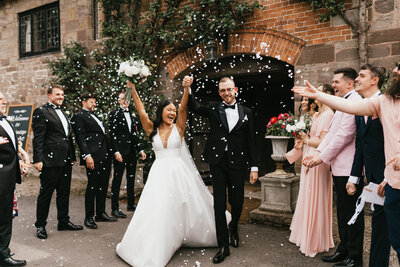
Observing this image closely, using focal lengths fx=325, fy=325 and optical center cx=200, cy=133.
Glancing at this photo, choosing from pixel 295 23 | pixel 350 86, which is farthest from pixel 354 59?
pixel 350 86

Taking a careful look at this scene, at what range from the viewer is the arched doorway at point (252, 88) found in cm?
671

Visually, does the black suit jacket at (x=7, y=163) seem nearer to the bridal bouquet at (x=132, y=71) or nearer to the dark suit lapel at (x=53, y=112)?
the dark suit lapel at (x=53, y=112)

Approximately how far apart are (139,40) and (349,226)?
6.05 metres

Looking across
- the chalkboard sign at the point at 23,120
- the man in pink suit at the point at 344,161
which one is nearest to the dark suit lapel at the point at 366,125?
the man in pink suit at the point at 344,161

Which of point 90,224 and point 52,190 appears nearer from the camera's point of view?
point 52,190

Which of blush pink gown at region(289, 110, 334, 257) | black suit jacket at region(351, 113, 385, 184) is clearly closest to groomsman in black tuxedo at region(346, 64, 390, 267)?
black suit jacket at region(351, 113, 385, 184)

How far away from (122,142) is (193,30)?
9.27 feet

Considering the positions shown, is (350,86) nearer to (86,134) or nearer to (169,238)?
(169,238)

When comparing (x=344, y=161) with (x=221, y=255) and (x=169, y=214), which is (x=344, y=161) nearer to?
(x=221, y=255)

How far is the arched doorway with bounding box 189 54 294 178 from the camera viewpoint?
671 centimetres

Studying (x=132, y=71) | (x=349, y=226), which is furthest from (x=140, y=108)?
(x=349, y=226)

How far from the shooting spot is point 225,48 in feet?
21.2

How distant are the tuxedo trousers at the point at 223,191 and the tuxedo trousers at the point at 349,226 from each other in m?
1.05

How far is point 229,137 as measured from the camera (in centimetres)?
368
